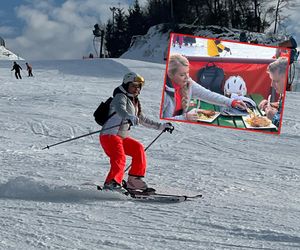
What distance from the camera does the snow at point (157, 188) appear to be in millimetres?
3773

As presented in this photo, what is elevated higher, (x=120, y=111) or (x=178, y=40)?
(x=178, y=40)

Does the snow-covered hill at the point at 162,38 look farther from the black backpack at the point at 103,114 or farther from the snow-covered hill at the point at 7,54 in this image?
the black backpack at the point at 103,114

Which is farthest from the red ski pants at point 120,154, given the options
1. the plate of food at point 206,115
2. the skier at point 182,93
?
the plate of food at point 206,115

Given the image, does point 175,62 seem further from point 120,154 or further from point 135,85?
point 120,154

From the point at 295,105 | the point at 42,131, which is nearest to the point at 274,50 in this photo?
the point at 42,131

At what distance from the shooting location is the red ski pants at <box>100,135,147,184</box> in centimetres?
519

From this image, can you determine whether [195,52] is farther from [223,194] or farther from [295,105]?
[295,105]

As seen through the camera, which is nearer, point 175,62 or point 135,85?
point 135,85

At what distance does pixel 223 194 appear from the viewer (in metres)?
5.52

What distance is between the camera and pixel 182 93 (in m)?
7.36

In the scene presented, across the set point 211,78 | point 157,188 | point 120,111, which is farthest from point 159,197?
point 211,78

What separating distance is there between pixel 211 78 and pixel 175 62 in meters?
0.60

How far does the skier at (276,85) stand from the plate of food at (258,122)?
0.07 m

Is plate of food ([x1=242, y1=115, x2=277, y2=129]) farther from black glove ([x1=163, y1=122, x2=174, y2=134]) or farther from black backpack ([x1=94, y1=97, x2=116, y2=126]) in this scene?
black backpack ([x1=94, y1=97, x2=116, y2=126])
